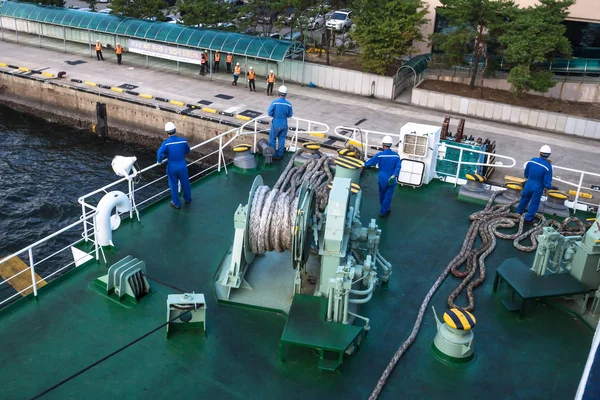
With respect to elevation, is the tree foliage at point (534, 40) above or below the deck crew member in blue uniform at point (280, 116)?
above

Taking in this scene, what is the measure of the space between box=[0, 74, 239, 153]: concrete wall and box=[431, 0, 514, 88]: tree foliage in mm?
11959

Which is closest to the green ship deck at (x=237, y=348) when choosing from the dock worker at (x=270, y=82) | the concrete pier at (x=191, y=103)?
the concrete pier at (x=191, y=103)

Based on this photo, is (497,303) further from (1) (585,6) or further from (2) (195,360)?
(1) (585,6)

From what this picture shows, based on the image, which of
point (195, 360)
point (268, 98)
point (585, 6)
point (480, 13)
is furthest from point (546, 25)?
point (195, 360)

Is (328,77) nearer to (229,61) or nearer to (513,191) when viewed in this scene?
(229,61)

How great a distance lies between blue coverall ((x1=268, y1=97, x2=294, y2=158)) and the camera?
53.0 ft

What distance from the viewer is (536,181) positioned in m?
13.2

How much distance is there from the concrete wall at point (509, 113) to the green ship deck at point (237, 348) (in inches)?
741

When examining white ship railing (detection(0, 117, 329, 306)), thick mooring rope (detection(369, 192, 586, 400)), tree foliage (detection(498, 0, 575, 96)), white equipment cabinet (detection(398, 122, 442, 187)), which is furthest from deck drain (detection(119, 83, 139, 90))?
thick mooring rope (detection(369, 192, 586, 400))

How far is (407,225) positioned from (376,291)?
9.14ft

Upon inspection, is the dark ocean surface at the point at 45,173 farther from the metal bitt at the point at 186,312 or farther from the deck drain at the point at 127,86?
the metal bitt at the point at 186,312

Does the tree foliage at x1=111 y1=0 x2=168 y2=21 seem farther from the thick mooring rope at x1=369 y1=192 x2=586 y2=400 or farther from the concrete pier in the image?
the thick mooring rope at x1=369 y1=192 x2=586 y2=400

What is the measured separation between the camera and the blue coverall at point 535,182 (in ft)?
43.0

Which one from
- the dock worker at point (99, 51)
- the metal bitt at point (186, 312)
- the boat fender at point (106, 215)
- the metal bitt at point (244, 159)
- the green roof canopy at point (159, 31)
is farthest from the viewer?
the dock worker at point (99, 51)
